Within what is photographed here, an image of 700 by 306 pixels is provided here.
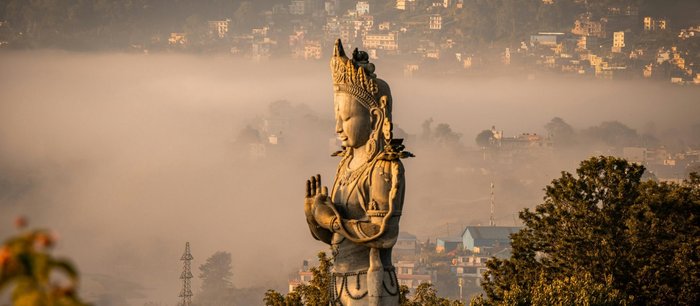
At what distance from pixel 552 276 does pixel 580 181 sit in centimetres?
534

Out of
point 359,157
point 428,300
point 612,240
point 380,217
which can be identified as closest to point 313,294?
point 428,300

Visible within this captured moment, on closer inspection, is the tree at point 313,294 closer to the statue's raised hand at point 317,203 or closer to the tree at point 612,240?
the tree at point 612,240

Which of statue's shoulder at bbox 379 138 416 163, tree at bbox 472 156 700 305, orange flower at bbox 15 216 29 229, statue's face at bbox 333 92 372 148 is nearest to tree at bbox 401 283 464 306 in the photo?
tree at bbox 472 156 700 305

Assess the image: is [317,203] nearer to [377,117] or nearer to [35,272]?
[377,117]

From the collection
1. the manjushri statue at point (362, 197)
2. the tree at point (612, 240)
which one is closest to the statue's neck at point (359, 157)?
the manjushri statue at point (362, 197)

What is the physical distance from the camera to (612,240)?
3581cm

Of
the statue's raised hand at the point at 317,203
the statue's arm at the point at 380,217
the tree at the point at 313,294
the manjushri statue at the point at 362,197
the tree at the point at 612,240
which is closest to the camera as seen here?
the statue's arm at the point at 380,217

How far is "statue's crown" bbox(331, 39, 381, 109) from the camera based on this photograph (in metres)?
16.3

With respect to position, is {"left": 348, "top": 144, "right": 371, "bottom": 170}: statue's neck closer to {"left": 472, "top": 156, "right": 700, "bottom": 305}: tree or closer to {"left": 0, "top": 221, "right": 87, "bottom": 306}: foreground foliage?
{"left": 0, "top": 221, "right": 87, "bottom": 306}: foreground foliage

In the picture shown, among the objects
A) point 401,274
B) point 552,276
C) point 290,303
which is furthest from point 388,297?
point 401,274

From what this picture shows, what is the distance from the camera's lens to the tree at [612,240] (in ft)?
111

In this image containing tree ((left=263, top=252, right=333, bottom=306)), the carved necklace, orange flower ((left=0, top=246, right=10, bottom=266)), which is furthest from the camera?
tree ((left=263, top=252, right=333, bottom=306))

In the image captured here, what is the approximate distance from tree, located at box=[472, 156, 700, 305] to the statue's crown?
14456mm

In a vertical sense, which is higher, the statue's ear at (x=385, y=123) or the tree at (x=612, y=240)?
the statue's ear at (x=385, y=123)
